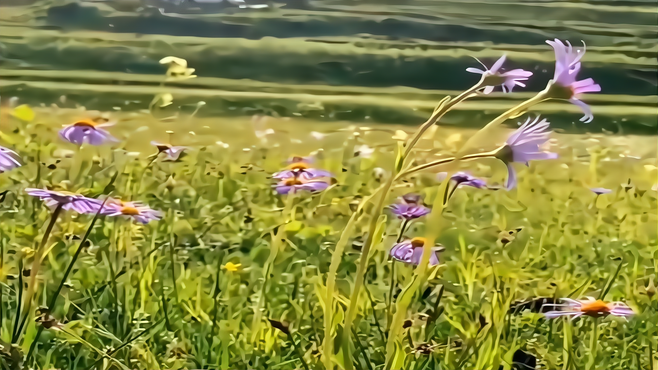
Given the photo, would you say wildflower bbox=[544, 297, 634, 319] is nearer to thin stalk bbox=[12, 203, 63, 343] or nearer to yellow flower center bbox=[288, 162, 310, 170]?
yellow flower center bbox=[288, 162, 310, 170]

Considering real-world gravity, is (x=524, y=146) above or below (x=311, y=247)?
above

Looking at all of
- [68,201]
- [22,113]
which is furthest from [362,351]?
[22,113]

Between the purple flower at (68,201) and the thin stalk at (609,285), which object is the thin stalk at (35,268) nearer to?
the purple flower at (68,201)

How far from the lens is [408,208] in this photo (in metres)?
0.68

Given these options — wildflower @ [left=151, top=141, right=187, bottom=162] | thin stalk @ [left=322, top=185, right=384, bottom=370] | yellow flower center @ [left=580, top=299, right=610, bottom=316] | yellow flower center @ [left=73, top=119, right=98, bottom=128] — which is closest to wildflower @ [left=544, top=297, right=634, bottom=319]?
yellow flower center @ [left=580, top=299, right=610, bottom=316]

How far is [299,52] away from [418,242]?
0.28 meters

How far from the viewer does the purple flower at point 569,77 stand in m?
0.66

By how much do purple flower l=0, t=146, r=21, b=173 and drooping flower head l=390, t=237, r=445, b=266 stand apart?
Result: 49 centimetres

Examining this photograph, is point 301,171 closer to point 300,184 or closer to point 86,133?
point 300,184

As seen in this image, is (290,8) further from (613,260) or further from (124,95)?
(613,260)

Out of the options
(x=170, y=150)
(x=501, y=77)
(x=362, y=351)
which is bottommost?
(x=362, y=351)

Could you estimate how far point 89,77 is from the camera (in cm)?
68

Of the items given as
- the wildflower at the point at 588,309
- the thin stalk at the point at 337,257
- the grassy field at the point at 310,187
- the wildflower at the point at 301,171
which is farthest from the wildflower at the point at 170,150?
the wildflower at the point at 588,309

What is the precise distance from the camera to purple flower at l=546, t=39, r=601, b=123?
26.1 inches
